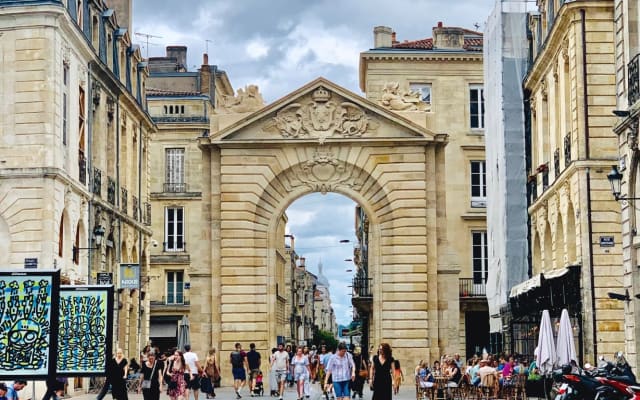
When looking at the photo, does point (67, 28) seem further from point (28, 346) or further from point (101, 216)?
point (28, 346)

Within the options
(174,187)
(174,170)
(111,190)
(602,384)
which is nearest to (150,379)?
(602,384)

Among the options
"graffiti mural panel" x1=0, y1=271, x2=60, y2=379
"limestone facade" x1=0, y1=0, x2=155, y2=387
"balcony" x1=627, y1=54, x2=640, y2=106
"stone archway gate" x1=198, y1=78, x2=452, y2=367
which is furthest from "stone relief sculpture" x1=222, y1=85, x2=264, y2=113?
"graffiti mural panel" x1=0, y1=271, x2=60, y2=379

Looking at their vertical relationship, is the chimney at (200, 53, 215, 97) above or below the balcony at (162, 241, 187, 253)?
above

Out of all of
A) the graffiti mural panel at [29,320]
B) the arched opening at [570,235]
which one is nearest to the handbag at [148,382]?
the graffiti mural panel at [29,320]

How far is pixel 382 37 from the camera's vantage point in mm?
58188

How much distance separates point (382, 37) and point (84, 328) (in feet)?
133

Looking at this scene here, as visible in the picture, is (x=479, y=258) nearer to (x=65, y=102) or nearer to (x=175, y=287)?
(x=175, y=287)

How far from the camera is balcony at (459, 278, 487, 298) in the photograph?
51969mm

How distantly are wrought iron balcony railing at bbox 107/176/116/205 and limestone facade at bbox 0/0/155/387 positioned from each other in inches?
1.3

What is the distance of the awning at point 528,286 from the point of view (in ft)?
112

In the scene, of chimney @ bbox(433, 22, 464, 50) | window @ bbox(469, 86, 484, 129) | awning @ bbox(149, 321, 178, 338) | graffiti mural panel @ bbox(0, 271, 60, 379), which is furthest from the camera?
awning @ bbox(149, 321, 178, 338)

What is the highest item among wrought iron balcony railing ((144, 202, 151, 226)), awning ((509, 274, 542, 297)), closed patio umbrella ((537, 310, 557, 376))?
wrought iron balcony railing ((144, 202, 151, 226))

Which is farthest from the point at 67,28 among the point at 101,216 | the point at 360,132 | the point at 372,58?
the point at 372,58

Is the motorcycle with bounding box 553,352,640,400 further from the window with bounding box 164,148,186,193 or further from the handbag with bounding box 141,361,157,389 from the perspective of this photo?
the window with bounding box 164,148,186,193
